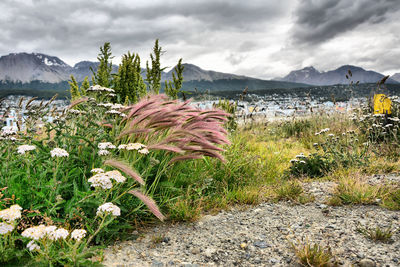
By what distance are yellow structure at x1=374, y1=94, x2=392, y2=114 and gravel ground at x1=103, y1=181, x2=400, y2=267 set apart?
4.55 m

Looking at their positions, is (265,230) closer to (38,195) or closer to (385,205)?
(385,205)

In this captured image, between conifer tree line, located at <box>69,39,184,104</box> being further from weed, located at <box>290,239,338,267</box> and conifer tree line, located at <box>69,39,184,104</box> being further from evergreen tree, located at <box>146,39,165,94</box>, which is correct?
weed, located at <box>290,239,338,267</box>

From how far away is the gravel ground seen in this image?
202 cm

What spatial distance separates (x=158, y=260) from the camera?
6.65 feet

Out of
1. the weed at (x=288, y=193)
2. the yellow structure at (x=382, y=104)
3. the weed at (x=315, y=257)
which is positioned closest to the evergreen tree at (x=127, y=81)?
the weed at (x=288, y=193)

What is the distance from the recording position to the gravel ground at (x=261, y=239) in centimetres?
202

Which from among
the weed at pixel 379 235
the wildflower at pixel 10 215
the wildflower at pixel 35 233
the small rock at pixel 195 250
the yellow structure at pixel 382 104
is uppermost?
the yellow structure at pixel 382 104

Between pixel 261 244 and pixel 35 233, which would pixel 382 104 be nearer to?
pixel 261 244

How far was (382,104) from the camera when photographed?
6.43 meters

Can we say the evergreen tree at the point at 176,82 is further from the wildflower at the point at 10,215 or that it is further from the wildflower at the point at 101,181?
the wildflower at the point at 10,215

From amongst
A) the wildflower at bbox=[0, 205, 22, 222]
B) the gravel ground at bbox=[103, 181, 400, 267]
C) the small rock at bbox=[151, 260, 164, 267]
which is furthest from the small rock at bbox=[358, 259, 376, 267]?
the wildflower at bbox=[0, 205, 22, 222]

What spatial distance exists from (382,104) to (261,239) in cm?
594

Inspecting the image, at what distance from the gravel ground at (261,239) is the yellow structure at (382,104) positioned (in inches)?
179

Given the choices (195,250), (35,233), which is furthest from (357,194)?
(35,233)
